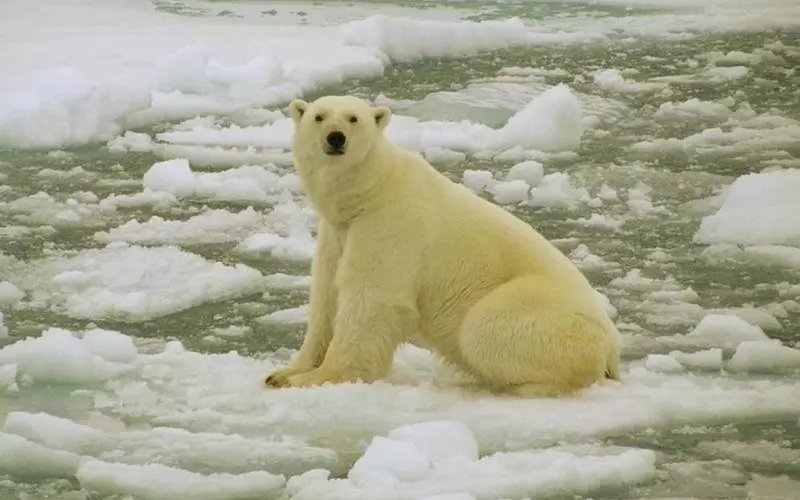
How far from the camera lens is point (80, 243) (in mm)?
5086

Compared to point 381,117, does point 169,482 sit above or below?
below

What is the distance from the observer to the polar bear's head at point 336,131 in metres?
3.31

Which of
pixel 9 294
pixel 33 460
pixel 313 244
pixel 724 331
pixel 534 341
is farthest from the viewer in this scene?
pixel 313 244

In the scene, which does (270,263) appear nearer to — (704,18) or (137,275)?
(137,275)

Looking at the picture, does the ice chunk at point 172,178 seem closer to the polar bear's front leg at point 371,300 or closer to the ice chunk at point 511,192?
the ice chunk at point 511,192

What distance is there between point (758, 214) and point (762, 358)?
1.94m

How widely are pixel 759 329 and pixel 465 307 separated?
1089mm

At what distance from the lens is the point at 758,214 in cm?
539

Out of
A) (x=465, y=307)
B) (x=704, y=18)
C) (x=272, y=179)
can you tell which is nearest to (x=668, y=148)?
(x=272, y=179)

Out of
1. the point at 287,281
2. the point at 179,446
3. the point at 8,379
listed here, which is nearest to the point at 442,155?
the point at 287,281

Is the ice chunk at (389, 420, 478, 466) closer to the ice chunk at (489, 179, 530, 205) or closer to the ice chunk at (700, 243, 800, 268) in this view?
the ice chunk at (700, 243, 800, 268)

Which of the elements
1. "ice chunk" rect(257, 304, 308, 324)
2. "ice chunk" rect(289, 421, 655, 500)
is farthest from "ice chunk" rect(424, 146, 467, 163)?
"ice chunk" rect(289, 421, 655, 500)

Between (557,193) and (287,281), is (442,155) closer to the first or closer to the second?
(557,193)

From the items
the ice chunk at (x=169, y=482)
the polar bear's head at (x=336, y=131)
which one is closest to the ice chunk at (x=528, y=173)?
the polar bear's head at (x=336, y=131)
